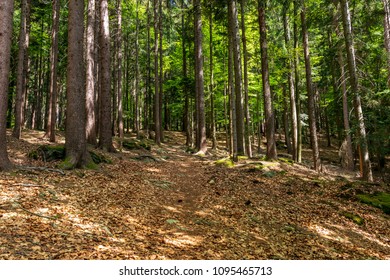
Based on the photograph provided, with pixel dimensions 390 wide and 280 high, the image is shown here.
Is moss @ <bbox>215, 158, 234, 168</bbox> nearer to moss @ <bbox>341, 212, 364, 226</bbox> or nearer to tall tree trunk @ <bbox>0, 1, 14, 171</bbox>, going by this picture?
moss @ <bbox>341, 212, 364, 226</bbox>

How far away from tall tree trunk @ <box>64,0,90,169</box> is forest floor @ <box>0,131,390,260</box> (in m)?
0.92

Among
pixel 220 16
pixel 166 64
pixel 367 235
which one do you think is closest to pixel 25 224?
pixel 367 235

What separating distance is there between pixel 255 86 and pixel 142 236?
22.7 meters

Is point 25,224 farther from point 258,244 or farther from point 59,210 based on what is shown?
point 258,244

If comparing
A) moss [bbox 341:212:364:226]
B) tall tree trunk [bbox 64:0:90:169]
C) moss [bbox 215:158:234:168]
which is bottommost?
moss [bbox 341:212:364:226]

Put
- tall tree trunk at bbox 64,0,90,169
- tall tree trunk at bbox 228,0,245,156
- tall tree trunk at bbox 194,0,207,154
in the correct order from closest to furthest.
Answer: tall tree trunk at bbox 64,0,90,169
tall tree trunk at bbox 228,0,245,156
tall tree trunk at bbox 194,0,207,154

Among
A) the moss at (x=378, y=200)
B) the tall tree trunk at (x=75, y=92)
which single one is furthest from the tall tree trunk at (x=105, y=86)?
the moss at (x=378, y=200)

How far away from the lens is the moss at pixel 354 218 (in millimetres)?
8145

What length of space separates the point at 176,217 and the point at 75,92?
601 centimetres

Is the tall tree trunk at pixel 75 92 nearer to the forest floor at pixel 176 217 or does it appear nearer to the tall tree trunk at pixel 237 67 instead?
the forest floor at pixel 176 217

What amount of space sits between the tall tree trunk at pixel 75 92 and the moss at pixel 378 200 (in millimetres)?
11176

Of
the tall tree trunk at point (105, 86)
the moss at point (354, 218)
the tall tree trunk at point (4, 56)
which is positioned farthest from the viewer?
the tall tree trunk at point (105, 86)

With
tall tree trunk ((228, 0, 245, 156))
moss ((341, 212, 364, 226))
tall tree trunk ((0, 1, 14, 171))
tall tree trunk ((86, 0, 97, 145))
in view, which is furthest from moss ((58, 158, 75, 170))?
tall tree trunk ((228, 0, 245, 156))

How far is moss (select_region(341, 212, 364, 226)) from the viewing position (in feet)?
26.7
